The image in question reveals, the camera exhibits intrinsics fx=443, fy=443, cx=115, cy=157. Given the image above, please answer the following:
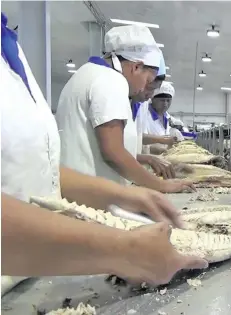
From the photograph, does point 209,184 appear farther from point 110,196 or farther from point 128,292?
point 128,292

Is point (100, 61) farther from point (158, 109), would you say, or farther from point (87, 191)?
point (158, 109)

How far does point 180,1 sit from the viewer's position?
21.1 feet

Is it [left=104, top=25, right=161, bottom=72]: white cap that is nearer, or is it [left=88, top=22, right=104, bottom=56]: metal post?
[left=104, top=25, right=161, bottom=72]: white cap

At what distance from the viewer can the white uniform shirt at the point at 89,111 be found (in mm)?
1577

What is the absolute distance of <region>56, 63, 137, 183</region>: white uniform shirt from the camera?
5.17 ft

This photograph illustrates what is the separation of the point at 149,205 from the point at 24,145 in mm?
383

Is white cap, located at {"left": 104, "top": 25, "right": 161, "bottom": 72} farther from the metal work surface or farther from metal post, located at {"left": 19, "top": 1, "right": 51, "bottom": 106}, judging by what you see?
metal post, located at {"left": 19, "top": 1, "right": 51, "bottom": 106}

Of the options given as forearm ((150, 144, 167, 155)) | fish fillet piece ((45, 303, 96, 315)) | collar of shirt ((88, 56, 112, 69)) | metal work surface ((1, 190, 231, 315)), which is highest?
collar of shirt ((88, 56, 112, 69))

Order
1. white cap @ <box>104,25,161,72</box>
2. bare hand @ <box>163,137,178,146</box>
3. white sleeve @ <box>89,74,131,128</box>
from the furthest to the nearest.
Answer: bare hand @ <box>163,137,178,146</box> < white cap @ <box>104,25,161,72</box> < white sleeve @ <box>89,74,131,128</box>

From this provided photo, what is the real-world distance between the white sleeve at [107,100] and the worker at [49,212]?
0.52 meters

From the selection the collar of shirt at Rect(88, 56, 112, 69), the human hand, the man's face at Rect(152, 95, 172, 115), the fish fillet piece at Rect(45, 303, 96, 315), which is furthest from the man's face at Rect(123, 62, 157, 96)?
the man's face at Rect(152, 95, 172, 115)

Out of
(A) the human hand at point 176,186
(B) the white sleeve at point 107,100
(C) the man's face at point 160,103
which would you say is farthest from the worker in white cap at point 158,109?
(B) the white sleeve at point 107,100

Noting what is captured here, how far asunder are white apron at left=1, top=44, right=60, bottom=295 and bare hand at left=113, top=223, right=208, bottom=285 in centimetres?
21

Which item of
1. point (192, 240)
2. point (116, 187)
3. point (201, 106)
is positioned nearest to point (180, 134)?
point (116, 187)
